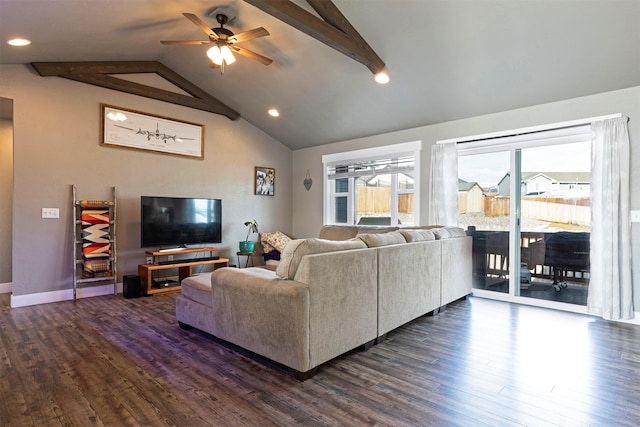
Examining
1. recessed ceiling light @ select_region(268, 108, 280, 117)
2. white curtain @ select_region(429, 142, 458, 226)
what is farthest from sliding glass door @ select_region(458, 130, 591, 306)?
recessed ceiling light @ select_region(268, 108, 280, 117)

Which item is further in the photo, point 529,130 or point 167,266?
point 167,266

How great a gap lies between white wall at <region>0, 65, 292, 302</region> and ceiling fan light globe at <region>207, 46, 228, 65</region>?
212cm

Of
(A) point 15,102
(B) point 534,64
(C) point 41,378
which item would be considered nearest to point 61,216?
(A) point 15,102

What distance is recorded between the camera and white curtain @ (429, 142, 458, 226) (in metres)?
4.86

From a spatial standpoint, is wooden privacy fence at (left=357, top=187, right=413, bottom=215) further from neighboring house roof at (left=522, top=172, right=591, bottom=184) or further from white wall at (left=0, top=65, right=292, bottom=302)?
white wall at (left=0, top=65, right=292, bottom=302)

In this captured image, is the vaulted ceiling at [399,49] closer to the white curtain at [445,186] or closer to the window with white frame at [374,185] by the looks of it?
the white curtain at [445,186]

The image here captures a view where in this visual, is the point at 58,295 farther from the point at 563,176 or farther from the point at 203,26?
the point at 563,176

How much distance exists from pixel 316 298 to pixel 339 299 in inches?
9.7

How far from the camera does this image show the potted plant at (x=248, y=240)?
598 centimetres

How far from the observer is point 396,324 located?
3.16m

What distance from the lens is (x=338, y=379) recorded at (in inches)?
93.2

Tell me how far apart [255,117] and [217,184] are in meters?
1.40

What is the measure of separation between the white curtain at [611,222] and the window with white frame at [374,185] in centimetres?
214

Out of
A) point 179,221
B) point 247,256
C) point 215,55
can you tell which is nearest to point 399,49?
point 215,55
